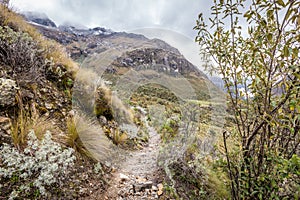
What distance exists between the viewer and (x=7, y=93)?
249 cm

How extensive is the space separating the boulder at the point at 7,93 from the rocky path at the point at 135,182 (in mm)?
1997

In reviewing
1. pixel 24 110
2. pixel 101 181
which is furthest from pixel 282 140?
pixel 24 110

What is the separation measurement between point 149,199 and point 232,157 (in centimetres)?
152

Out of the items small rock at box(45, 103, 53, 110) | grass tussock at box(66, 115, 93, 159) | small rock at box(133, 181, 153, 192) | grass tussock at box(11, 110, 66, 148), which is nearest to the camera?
grass tussock at box(11, 110, 66, 148)

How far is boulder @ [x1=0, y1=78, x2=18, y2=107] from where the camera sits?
243 centimetres

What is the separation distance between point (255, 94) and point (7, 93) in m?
3.30

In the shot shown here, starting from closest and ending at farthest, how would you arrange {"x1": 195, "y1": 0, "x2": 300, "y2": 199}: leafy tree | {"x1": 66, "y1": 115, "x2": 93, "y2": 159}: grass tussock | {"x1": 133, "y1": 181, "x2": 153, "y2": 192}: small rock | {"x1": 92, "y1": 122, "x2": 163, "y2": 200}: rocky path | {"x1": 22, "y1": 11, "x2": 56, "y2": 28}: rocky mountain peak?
{"x1": 195, "y1": 0, "x2": 300, "y2": 199}: leafy tree
{"x1": 92, "y1": 122, "x2": 163, "y2": 200}: rocky path
{"x1": 133, "y1": 181, "x2": 153, "y2": 192}: small rock
{"x1": 66, "y1": 115, "x2": 93, "y2": 159}: grass tussock
{"x1": 22, "y1": 11, "x2": 56, "y2": 28}: rocky mountain peak

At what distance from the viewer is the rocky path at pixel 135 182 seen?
2.60m

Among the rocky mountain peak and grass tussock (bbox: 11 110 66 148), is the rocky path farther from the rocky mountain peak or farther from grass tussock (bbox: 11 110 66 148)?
the rocky mountain peak

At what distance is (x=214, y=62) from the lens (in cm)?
181

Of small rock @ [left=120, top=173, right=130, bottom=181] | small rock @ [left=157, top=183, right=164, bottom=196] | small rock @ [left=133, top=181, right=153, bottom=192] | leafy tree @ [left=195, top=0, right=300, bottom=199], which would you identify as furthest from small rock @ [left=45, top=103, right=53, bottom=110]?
leafy tree @ [left=195, top=0, right=300, bottom=199]

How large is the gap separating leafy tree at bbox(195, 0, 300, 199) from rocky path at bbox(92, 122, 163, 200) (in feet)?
4.98

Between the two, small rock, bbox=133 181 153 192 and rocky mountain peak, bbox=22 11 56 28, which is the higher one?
rocky mountain peak, bbox=22 11 56 28

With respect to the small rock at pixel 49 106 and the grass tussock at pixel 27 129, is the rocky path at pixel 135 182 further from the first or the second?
the small rock at pixel 49 106
